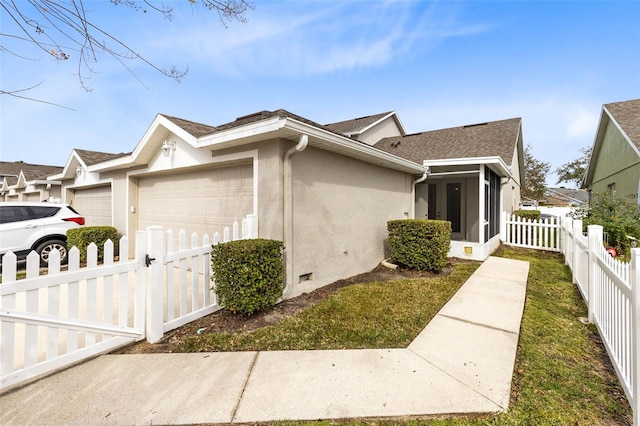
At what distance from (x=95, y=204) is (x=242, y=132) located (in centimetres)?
871

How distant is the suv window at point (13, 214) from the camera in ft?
21.7

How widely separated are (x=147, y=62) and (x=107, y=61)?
1.55 feet

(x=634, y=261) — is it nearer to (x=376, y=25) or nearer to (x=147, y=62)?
(x=147, y=62)

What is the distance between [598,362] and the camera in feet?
9.33

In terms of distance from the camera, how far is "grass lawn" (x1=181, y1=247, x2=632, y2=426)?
6.99ft

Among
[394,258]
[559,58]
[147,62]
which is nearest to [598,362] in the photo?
[394,258]

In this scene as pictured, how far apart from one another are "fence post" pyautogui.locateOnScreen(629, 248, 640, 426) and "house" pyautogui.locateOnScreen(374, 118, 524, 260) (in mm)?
6392

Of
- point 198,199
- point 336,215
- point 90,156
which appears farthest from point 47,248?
point 336,215

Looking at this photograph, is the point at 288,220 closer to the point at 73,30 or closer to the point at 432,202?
the point at 73,30

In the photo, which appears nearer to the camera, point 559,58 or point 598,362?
point 598,362

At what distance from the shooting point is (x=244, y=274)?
3.62 m

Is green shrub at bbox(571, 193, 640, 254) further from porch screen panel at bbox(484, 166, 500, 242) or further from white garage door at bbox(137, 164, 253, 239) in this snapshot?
white garage door at bbox(137, 164, 253, 239)

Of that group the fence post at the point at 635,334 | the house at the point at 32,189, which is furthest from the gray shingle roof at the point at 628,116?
the house at the point at 32,189

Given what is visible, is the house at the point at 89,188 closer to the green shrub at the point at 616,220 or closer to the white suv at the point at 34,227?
the white suv at the point at 34,227
